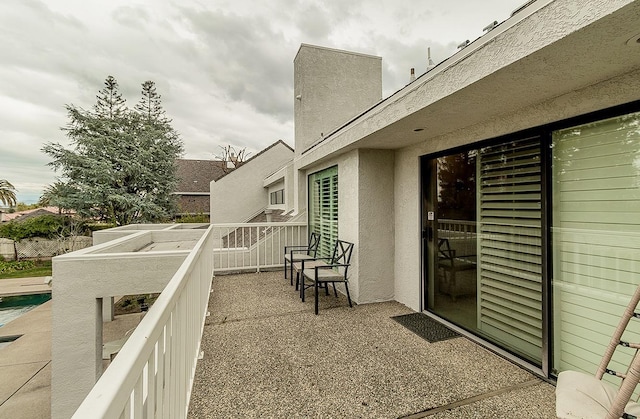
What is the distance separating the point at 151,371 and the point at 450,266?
11.1 feet

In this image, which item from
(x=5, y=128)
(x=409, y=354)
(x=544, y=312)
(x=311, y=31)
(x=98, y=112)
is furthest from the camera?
(x=98, y=112)

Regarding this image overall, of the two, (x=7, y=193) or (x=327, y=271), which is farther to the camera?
(x=7, y=193)

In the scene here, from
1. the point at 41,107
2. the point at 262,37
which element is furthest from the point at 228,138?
the point at 262,37

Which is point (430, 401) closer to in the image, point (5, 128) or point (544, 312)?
point (544, 312)

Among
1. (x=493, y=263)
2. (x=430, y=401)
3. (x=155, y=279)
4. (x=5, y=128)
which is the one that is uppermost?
(x=5, y=128)

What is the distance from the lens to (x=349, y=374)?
257cm

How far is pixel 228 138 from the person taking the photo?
21188 millimetres

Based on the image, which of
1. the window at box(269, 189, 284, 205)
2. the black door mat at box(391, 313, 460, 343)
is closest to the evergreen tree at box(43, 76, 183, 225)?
the window at box(269, 189, 284, 205)

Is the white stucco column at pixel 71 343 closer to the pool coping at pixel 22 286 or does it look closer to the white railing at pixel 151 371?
the white railing at pixel 151 371

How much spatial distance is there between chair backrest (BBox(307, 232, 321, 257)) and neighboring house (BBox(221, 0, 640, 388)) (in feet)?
5.07

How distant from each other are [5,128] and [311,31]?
14383mm

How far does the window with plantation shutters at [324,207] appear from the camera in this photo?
5441 mm

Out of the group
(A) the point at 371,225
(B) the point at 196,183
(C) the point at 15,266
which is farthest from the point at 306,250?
(B) the point at 196,183

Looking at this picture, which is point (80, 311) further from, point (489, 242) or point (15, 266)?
point (15, 266)
